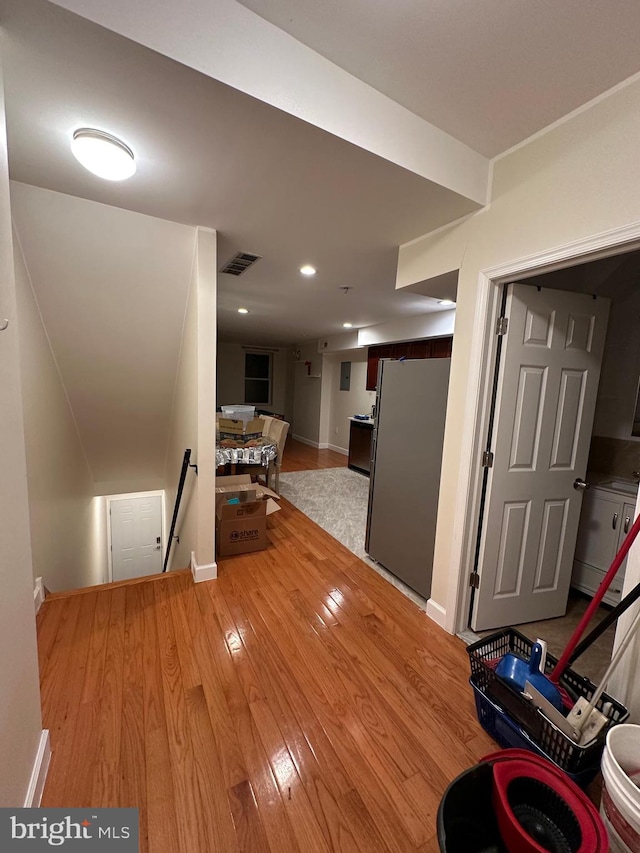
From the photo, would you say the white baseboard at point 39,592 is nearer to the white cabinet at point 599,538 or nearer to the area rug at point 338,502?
the area rug at point 338,502

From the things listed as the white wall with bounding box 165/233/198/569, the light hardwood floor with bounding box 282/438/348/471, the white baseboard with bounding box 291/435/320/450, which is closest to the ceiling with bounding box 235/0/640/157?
the white wall with bounding box 165/233/198/569

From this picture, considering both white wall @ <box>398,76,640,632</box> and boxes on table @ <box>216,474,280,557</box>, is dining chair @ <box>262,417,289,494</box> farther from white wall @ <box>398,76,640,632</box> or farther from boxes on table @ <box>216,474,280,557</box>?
white wall @ <box>398,76,640,632</box>

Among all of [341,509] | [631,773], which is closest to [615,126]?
[631,773]

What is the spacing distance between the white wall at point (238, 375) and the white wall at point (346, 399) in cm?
188

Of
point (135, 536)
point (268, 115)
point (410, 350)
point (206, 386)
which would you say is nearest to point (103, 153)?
point (268, 115)

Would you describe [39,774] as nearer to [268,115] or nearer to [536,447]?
[268,115]

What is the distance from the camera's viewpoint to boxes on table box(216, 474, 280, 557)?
2725 millimetres

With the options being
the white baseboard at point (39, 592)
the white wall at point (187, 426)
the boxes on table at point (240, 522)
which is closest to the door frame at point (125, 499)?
the white wall at point (187, 426)

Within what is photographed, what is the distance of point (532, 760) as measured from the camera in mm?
1062

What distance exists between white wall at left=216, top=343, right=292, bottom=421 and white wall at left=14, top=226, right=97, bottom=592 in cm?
469

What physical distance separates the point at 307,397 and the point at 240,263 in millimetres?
5246

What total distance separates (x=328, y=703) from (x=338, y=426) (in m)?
5.82

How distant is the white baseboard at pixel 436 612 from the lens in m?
2.02

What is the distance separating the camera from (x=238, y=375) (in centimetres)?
821
